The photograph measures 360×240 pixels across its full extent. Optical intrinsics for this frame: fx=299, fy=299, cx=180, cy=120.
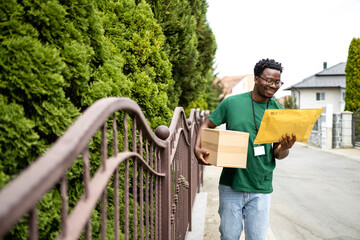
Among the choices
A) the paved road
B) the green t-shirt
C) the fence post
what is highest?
the green t-shirt

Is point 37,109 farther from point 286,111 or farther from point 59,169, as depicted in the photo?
point 286,111

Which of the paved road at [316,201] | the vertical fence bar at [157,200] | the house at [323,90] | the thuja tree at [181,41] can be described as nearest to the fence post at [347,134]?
the paved road at [316,201]

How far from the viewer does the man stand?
257 centimetres

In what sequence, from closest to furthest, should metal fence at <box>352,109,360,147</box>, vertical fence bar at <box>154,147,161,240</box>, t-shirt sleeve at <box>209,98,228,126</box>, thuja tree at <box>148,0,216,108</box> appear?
vertical fence bar at <box>154,147,161,240</box>
t-shirt sleeve at <box>209,98,228,126</box>
thuja tree at <box>148,0,216,108</box>
metal fence at <box>352,109,360,147</box>

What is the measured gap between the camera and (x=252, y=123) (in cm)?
263

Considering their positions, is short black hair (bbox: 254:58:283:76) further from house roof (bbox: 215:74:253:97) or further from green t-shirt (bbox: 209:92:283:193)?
house roof (bbox: 215:74:253:97)

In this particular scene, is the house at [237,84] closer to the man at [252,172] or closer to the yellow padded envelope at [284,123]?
the man at [252,172]

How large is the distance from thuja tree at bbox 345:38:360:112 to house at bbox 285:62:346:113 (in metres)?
16.7

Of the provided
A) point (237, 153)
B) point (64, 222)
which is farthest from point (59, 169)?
point (237, 153)

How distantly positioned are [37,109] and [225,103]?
174 cm

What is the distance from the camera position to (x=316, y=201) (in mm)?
5758

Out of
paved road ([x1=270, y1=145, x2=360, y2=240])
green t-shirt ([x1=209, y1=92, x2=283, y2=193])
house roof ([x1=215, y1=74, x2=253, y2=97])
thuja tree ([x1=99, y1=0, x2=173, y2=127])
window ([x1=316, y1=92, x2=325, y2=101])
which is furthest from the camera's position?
house roof ([x1=215, y1=74, x2=253, y2=97])

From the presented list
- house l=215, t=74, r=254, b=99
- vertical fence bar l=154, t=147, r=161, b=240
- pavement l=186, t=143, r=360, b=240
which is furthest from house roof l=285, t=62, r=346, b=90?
vertical fence bar l=154, t=147, r=161, b=240

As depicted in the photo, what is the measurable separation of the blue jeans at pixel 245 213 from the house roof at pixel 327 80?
3562cm
